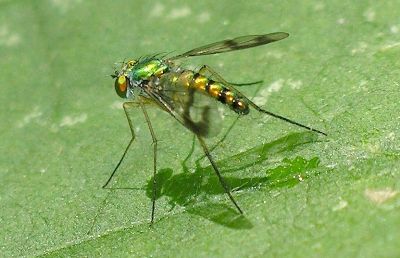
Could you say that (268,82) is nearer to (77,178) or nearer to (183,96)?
(183,96)

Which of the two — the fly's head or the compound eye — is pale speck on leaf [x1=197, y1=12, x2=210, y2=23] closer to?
the fly's head

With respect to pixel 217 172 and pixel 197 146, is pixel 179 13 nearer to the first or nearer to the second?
pixel 197 146

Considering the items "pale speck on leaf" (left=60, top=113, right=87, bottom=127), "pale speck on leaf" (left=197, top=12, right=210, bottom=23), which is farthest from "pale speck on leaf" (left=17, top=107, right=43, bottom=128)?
"pale speck on leaf" (left=197, top=12, right=210, bottom=23)

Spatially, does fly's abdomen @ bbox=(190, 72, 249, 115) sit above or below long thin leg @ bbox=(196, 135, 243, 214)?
above

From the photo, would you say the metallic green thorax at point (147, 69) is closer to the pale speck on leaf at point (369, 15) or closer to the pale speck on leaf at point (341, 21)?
the pale speck on leaf at point (341, 21)

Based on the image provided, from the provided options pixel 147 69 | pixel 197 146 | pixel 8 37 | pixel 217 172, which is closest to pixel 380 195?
pixel 217 172

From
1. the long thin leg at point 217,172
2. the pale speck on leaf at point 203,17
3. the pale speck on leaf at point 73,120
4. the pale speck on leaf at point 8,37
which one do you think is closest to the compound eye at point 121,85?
the pale speck on leaf at point 73,120
